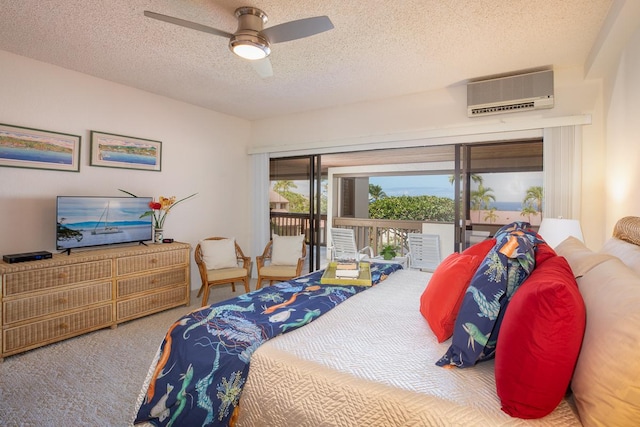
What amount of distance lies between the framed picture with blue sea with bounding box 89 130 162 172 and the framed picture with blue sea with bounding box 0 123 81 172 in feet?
0.57

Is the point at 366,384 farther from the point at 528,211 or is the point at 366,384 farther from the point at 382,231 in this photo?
the point at 382,231

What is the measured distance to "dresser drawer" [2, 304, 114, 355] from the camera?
8.60 ft

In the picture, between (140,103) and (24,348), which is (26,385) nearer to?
(24,348)

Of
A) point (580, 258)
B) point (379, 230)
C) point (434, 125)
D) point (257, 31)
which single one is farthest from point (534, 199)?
point (379, 230)

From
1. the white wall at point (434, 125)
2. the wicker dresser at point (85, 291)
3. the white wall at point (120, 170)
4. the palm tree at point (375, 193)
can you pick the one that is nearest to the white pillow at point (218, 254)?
the wicker dresser at point (85, 291)

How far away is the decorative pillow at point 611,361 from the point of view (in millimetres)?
837

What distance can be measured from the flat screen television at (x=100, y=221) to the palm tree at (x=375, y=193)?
18.3ft

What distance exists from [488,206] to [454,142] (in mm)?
809

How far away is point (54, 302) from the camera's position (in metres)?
2.85

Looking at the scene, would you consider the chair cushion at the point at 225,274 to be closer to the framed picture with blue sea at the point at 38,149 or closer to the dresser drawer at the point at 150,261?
the dresser drawer at the point at 150,261

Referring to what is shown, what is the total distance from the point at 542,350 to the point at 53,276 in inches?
136

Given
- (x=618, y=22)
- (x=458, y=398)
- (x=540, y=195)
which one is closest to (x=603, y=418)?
(x=458, y=398)

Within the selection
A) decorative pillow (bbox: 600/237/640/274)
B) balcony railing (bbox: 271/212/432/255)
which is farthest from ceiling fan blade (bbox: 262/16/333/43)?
balcony railing (bbox: 271/212/432/255)

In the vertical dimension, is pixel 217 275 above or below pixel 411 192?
below
